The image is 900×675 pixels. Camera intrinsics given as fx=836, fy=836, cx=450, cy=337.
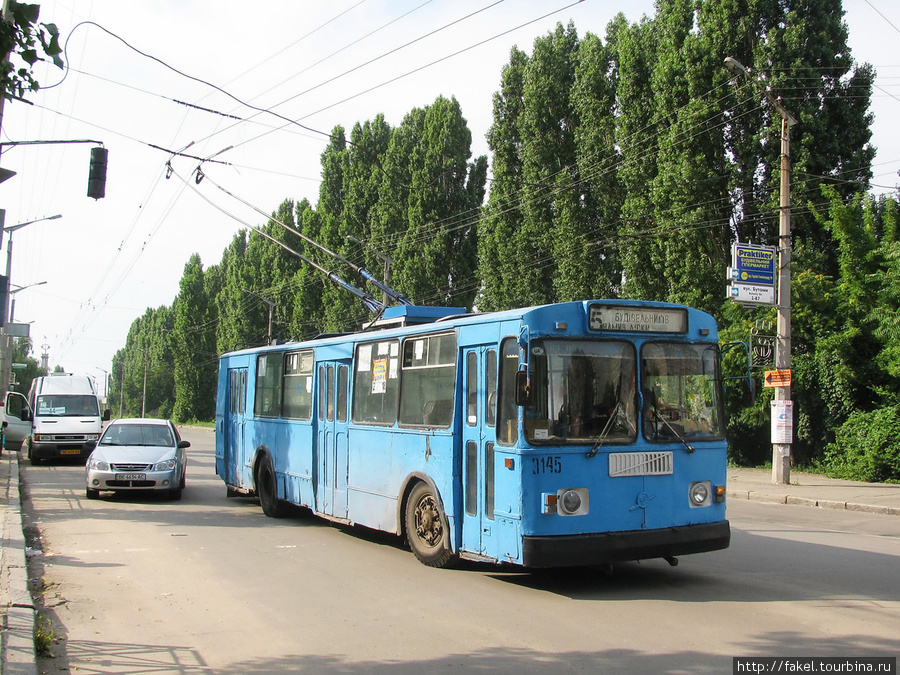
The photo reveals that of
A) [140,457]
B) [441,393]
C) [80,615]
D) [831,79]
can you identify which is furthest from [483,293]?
[80,615]

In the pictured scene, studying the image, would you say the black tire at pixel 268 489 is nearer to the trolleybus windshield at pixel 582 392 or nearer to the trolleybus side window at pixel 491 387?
the trolleybus side window at pixel 491 387

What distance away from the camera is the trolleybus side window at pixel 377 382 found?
1020 cm

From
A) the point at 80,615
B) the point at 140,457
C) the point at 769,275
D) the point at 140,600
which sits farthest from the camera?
the point at 769,275

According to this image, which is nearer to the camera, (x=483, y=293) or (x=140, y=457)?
(x=140, y=457)

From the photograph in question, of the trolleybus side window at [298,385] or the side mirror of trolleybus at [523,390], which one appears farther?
the trolleybus side window at [298,385]

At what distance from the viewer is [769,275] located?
64.3ft

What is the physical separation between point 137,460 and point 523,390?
10541mm

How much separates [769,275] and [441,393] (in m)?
13.1

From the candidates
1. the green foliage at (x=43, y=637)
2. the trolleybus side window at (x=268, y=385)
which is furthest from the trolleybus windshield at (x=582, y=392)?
the trolleybus side window at (x=268, y=385)

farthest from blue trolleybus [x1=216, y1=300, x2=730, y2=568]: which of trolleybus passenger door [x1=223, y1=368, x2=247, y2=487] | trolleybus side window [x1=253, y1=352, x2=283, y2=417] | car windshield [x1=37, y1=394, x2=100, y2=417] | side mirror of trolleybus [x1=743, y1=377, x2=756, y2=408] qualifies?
car windshield [x1=37, y1=394, x2=100, y2=417]

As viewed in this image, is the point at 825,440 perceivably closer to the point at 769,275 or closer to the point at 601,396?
the point at 769,275

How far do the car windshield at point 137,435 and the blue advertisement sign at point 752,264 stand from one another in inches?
510

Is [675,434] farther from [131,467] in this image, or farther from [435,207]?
[435,207]

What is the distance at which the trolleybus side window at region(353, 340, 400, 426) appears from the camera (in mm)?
10199
